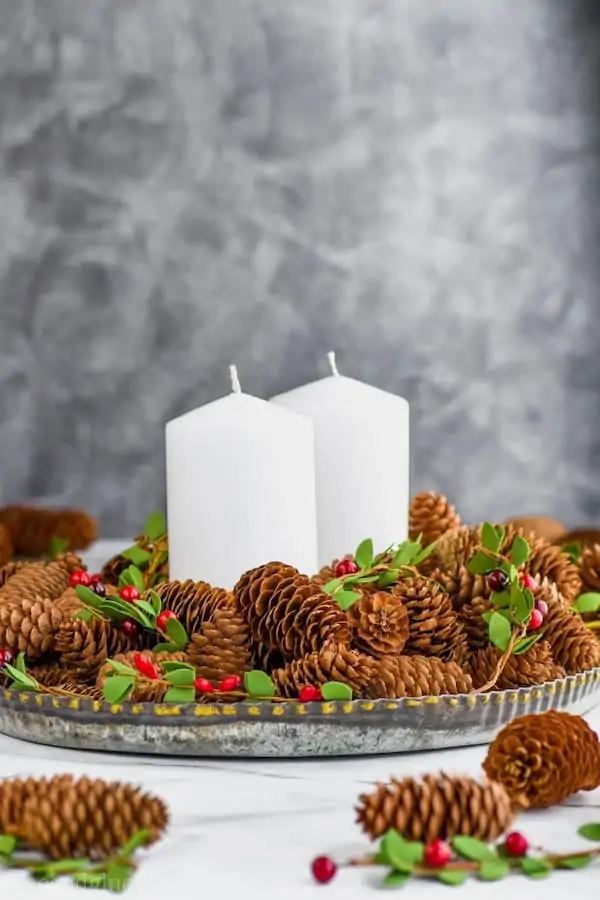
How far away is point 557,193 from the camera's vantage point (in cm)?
296

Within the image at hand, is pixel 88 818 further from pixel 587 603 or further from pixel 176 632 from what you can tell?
pixel 587 603

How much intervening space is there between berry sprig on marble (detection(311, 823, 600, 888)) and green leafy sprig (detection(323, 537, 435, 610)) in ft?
0.75

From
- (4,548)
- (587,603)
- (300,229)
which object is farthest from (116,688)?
(300,229)

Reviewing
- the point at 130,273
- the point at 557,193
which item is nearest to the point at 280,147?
the point at 130,273

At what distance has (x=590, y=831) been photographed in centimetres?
51

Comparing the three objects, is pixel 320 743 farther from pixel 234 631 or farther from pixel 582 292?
pixel 582 292

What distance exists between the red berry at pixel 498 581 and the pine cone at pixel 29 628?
0.25 metres

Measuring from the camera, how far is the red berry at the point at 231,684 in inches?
25.5

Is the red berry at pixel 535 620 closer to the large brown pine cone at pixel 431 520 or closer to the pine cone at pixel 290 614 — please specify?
the pine cone at pixel 290 614

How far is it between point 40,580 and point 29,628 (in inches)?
5.7

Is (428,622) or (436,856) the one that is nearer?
(436,856)

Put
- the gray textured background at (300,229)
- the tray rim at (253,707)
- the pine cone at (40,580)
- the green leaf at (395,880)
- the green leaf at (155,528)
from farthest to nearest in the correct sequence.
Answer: the gray textured background at (300,229)
the green leaf at (155,528)
the pine cone at (40,580)
the tray rim at (253,707)
the green leaf at (395,880)

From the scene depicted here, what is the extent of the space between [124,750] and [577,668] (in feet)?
0.87

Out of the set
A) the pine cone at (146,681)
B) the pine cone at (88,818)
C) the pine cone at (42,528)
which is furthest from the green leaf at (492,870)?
the pine cone at (42,528)
